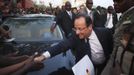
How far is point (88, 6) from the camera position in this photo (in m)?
Answer: 11.0

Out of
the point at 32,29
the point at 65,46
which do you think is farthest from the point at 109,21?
the point at 65,46

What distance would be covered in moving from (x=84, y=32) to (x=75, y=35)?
41 centimetres

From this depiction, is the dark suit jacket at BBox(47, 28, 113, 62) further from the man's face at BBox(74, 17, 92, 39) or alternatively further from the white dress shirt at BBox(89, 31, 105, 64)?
the man's face at BBox(74, 17, 92, 39)

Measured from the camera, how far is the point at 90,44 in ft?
16.3

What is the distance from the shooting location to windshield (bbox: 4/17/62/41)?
7934 mm

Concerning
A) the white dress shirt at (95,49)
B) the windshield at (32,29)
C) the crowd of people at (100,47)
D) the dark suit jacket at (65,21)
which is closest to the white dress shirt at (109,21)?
the dark suit jacket at (65,21)

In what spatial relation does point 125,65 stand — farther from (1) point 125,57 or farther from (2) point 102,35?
(2) point 102,35

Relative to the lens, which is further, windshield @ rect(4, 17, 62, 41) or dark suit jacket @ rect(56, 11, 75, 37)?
dark suit jacket @ rect(56, 11, 75, 37)

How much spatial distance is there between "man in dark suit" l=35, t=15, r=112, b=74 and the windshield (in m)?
2.74

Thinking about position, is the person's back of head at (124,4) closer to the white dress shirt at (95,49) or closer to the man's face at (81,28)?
the man's face at (81,28)

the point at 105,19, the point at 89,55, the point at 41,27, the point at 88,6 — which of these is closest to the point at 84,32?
the point at 89,55

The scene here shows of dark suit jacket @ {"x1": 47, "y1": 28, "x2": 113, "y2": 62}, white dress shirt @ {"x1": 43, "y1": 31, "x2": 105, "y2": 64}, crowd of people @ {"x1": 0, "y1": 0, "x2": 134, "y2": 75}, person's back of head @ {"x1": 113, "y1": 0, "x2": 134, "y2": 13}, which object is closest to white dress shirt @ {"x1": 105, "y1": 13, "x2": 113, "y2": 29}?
crowd of people @ {"x1": 0, "y1": 0, "x2": 134, "y2": 75}

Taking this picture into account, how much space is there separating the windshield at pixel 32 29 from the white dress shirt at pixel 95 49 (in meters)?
2.92

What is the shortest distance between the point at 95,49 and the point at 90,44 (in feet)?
0.29
